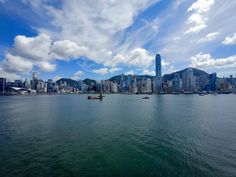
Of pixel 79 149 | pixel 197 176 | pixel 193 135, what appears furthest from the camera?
pixel 193 135

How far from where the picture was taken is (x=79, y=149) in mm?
23234

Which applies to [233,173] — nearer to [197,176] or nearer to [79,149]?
[197,176]

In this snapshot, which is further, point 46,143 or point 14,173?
point 46,143

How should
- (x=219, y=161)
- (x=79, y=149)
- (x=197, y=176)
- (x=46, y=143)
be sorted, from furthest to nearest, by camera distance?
(x=46, y=143)
(x=79, y=149)
(x=219, y=161)
(x=197, y=176)

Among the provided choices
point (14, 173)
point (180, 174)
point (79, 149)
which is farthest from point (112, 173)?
point (14, 173)

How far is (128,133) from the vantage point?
3184 centimetres

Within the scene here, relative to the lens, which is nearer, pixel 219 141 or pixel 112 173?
pixel 112 173

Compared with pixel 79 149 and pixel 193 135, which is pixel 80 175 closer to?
pixel 79 149

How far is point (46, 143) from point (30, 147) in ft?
8.08

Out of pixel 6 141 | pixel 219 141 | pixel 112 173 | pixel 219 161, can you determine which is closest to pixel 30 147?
pixel 6 141

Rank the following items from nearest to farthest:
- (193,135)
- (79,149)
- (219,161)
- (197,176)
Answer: (197,176)
(219,161)
(79,149)
(193,135)

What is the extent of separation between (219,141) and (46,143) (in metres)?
29.6

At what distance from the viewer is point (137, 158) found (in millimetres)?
20109

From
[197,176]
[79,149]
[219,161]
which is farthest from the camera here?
[79,149]
